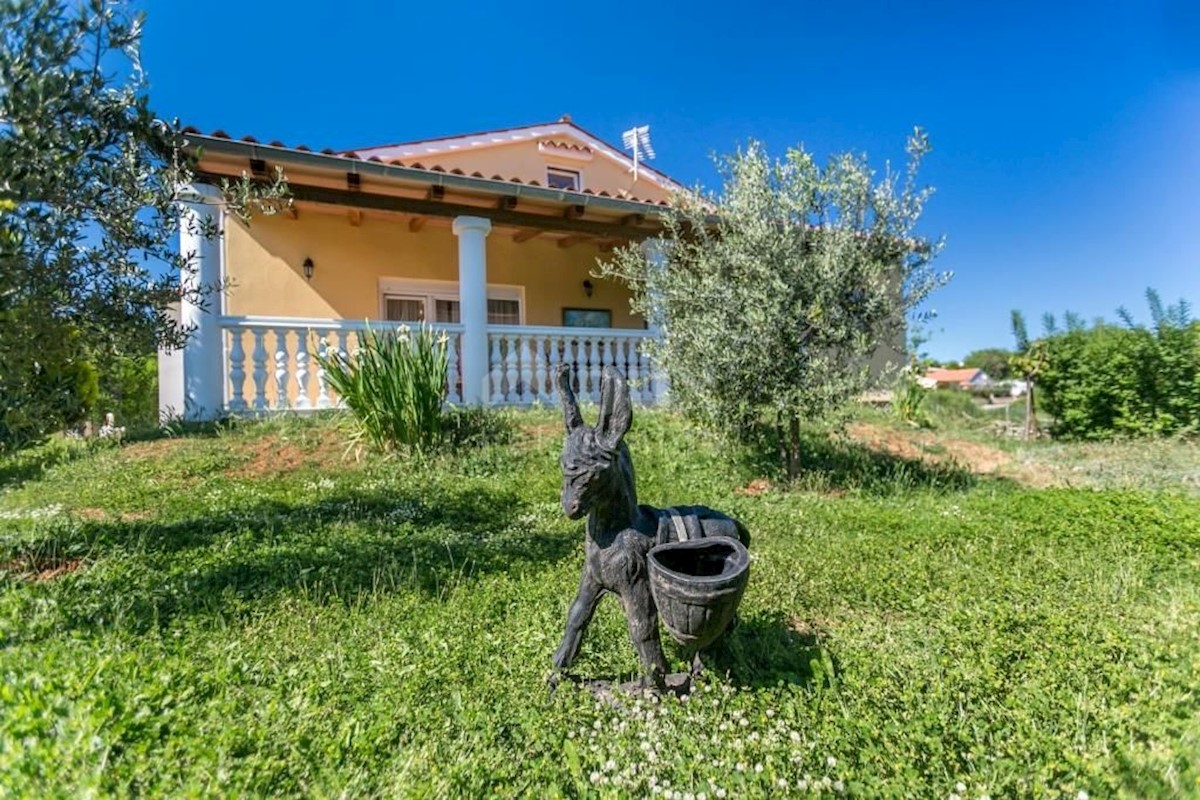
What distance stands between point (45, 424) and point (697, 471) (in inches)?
211

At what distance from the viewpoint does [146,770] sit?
162cm

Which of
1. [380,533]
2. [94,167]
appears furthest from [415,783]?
[94,167]

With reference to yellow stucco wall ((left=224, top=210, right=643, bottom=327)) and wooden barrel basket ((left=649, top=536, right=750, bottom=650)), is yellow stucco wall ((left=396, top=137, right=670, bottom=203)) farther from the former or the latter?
wooden barrel basket ((left=649, top=536, right=750, bottom=650))

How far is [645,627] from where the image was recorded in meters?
2.26

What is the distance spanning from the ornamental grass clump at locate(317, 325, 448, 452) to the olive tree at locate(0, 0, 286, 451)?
2.56 m

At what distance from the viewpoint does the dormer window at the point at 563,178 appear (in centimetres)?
1359

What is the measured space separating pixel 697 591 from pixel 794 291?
469 centimetres

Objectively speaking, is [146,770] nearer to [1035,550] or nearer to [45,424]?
[45,424]

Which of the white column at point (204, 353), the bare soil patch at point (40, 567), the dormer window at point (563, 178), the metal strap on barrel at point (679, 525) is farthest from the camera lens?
the dormer window at point (563, 178)

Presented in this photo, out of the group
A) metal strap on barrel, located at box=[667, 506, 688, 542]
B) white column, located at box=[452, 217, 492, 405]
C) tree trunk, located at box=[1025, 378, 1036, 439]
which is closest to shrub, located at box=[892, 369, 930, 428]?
tree trunk, located at box=[1025, 378, 1036, 439]

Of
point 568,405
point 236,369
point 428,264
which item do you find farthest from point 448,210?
point 568,405

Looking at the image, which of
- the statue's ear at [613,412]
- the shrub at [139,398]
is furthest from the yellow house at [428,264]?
the statue's ear at [613,412]

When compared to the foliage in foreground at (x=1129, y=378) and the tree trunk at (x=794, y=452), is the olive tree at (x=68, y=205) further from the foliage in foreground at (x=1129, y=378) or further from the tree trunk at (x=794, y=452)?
the foliage in foreground at (x=1129, y=378)

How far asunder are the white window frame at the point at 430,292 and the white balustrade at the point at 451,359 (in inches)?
85.4
